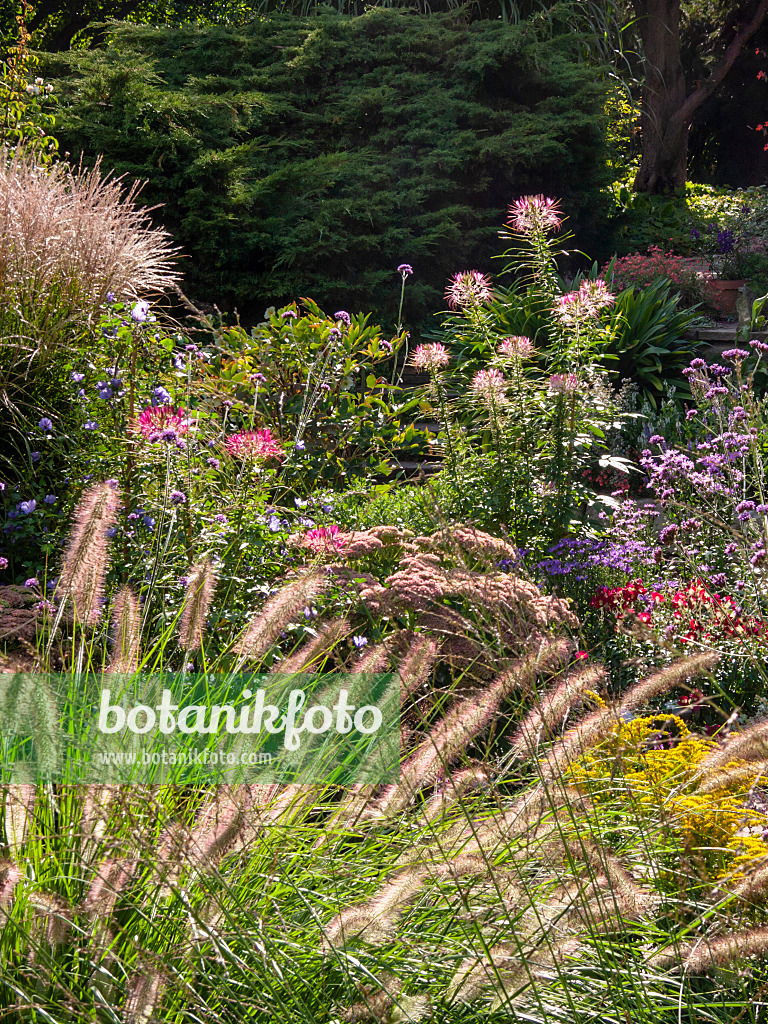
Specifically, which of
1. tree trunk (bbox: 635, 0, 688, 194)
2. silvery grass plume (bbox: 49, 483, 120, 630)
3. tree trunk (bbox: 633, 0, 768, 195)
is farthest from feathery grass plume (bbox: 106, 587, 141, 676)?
tree trunk (bbox: 635, 0, 688, 194)

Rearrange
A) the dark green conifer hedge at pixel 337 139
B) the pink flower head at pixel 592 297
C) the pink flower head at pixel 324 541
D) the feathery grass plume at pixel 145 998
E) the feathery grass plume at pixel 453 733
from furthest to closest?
the dark green conifer hedge at pixel 337 139 → the pink flower head at pixel 592 297 → the pink flower head at pixel 324 541 → the feathery grass plume at pixel 453 733 → the feathery grass plume at pixel 145 998

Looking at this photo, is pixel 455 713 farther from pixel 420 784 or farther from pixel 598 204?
pixel 598 204

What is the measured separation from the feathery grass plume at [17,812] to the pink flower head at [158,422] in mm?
2120

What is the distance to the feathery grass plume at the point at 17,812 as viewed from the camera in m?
1.48

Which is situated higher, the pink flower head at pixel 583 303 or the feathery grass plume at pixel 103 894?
the pink flower head at pixel 583 303

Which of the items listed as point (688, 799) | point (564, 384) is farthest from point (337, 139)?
point (688, 799)

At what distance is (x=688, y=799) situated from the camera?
201 centimetres

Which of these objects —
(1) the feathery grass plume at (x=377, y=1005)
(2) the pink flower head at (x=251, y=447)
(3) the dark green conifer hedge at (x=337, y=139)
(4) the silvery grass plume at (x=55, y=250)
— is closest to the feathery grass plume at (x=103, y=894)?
(1) the feathery grass plume at (x=377, y=1005)

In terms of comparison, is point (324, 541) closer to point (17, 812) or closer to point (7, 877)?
point (17, 812)

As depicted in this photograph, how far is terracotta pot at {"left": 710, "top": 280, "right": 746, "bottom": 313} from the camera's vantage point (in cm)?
997

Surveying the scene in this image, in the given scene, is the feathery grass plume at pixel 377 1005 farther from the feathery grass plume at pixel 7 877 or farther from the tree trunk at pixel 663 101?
the tree trunk at pixel 663 101

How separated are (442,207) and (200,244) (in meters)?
2.80

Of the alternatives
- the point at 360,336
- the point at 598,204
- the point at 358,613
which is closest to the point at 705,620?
the point at 358,613

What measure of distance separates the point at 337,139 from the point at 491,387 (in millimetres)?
7410
